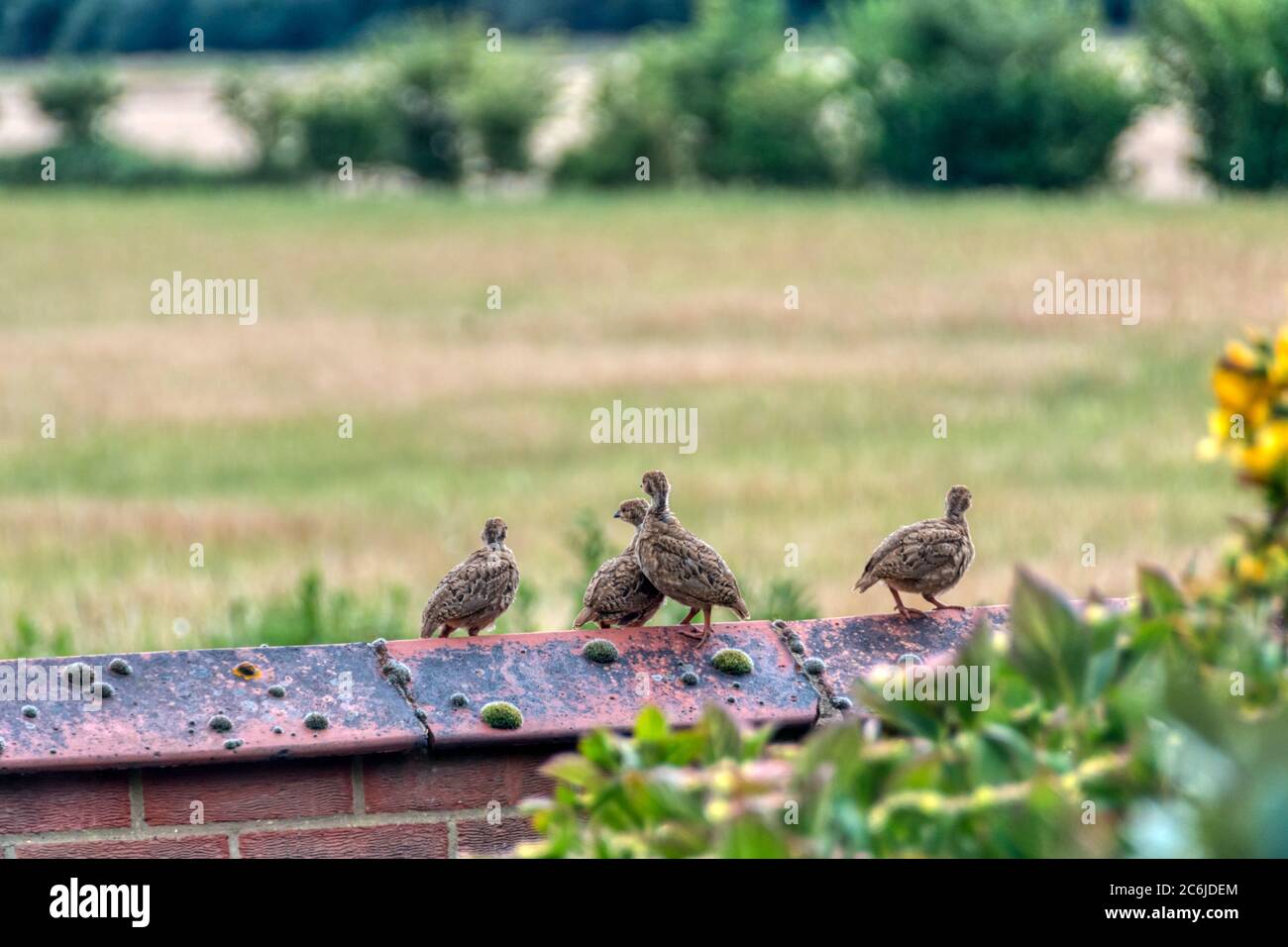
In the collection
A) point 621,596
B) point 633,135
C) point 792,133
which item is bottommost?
point 621,596

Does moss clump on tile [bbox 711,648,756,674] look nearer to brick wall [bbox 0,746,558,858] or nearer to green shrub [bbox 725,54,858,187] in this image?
brick wall [bbox 0,746,558,858]

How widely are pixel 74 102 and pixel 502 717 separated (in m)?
59.7

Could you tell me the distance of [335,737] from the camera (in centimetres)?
Result: 391

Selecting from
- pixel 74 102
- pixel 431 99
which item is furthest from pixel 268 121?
pixel 74 102

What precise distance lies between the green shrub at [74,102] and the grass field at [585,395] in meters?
19.3

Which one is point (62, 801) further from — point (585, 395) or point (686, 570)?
point (585, 395)

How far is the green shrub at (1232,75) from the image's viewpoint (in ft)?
104

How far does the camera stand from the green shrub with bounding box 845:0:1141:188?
1924 inches

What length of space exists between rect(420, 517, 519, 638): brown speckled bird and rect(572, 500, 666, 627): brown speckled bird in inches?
7.9

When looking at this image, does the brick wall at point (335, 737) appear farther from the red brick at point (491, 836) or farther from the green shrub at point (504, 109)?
the green shrub at point (504, 109)

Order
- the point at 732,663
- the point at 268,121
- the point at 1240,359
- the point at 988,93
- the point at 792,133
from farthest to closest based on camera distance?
the point at 268,121 < the point at 792,133 < the point at 988,93 < the point at 732,663 < the point at 1240,359

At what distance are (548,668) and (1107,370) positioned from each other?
19.6 meters
